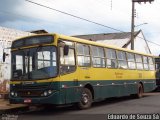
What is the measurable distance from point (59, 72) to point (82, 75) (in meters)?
1.81

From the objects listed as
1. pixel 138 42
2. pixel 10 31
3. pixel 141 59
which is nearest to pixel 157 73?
pixel 141 59

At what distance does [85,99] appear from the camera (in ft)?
53.5

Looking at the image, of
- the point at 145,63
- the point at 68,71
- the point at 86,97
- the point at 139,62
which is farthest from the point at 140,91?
the point at 68,71

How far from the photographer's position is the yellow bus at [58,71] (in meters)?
14.4

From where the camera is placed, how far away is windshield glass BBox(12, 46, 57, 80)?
47.6 ft

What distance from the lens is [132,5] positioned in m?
36.6

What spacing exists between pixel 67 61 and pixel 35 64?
1.28m

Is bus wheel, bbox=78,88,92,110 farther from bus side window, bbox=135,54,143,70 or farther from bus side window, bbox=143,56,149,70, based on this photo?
bus side window, bbox=143,56,149,70

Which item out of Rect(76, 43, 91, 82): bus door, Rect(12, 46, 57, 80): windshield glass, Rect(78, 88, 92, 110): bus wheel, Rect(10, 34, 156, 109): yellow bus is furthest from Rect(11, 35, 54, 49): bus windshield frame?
Rect(78, 88, 92, 110): bus wheel

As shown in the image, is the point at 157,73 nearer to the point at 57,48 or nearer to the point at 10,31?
the point at 10,31

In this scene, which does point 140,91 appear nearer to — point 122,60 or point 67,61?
point 122,60

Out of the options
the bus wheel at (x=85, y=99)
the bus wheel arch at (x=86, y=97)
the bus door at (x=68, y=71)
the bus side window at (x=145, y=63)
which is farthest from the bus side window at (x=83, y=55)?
Answer: the bus side window at (x=145, y=63)

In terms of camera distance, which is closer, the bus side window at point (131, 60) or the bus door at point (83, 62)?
the bus door at point (83, 62)

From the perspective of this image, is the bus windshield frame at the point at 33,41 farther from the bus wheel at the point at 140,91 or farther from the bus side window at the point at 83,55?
the bus wheel at the point at 140,91
